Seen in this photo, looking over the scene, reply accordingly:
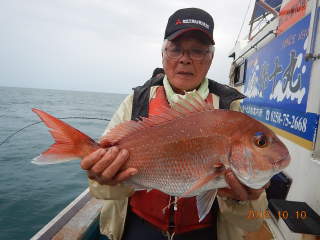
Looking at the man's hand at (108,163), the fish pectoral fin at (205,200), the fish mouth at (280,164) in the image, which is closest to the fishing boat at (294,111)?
the fish pectoral fin at (205,200)

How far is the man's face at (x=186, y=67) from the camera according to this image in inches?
81.2

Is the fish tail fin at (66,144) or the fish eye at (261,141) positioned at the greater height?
the fish eye at (261,141)

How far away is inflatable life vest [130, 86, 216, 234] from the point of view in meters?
1.83

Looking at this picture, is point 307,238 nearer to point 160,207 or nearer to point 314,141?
point 314,141

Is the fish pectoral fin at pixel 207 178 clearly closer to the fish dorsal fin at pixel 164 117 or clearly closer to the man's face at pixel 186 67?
the fish dorsal fin at pixel 164 117

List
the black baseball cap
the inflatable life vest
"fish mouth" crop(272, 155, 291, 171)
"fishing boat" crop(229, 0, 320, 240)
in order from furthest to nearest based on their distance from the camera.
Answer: "fishing boat" crop(229, 0, 320, 240) → the black baseball cap → the inflatable life vest → "fish mouth" crop(272, 155, 291, 171)

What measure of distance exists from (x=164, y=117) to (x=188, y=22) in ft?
3.62

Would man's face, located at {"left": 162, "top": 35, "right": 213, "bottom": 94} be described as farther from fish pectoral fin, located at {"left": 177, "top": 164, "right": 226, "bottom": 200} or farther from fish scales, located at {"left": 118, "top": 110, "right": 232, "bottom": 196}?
fish pectoral fin, located at {"left": 177, "top": 164, "right": 226, "bottom": 200}

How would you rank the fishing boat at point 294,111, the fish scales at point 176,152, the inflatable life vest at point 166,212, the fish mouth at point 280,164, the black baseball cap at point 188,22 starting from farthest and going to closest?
the fishing boat at point 294,111 → the black baseball cap at point 188,22 → the inflatable life vest at point 166,212 → the fish scales at point 176,152 → the fish mouth at point 280,164

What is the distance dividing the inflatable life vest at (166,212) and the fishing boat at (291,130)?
0.51 meters

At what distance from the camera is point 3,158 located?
862 centimetres

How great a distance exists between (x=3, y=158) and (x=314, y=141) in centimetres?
1092

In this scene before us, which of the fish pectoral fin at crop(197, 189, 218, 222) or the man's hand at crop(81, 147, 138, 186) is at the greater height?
the man's hand at crop(81, 147, 138, 186)

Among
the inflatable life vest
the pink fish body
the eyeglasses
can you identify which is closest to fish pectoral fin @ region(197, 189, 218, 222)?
the pink fish body
